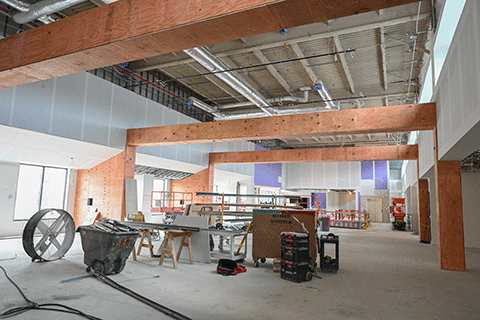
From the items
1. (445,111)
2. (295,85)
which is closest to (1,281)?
(445,111)

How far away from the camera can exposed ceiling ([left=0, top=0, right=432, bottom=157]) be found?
8.13m

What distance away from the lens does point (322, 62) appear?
10.5 metres

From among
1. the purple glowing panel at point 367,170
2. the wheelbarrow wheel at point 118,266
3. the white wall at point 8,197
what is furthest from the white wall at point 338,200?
the wheelbarrow wheel at point 118,266

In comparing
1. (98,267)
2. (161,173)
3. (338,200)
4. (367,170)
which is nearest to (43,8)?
(98,267)

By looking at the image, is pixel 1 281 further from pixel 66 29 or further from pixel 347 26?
pixel 347 26

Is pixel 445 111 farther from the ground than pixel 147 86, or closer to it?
closer to it

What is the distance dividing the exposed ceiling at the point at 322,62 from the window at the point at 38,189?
4616 mm

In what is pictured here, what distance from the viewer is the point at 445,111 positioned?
632 cm

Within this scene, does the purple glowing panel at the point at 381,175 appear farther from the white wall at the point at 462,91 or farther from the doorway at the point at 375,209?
the white wall at the point at 462,91

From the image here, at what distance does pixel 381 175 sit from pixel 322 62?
1833 centimetres

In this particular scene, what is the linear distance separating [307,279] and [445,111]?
431cm

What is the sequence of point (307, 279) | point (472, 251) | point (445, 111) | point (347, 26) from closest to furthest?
point (307, 279), point (445, 111), point (347, 26), point (472, 251)

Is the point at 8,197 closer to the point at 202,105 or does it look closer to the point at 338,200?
the point at 202,105

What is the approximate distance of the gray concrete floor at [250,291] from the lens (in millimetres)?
4031
